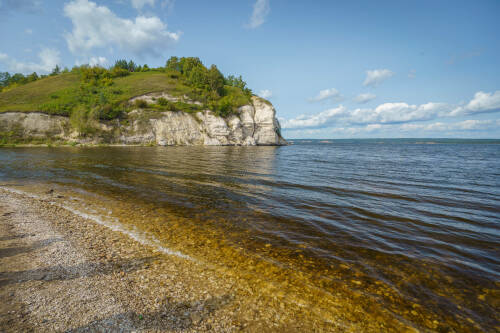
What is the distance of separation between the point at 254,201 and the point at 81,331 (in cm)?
867

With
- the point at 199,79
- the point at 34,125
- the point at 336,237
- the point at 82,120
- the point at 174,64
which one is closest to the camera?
the point at 336,237

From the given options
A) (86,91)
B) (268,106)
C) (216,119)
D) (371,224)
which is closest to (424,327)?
(371,224)

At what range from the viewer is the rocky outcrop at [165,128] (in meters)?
50.7

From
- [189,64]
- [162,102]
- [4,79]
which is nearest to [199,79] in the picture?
[189,64]

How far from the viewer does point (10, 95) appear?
62250 millimetres

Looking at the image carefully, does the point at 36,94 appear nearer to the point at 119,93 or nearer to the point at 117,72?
the point at 119,93

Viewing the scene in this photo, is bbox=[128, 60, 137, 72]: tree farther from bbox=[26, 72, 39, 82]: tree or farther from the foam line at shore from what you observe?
the foam line at shore

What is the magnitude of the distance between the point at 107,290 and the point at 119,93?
8409 cm

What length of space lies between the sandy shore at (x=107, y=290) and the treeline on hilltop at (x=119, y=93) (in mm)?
62157

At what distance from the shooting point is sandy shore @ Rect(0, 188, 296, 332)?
336 cm

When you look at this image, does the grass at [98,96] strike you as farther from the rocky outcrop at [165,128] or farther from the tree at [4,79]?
the tree at [4,79]

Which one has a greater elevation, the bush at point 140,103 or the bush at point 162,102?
the bush at point 162,102

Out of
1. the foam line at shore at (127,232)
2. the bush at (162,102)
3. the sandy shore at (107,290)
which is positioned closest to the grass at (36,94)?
the bush at (162,102)

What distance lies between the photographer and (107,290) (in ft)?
13.6
